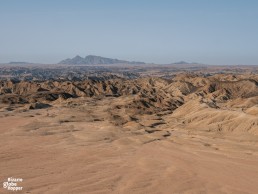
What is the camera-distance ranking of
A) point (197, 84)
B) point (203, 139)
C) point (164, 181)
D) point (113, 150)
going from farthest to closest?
point (197, 84), point (203, 139), point (113, 150), point (164, 181)

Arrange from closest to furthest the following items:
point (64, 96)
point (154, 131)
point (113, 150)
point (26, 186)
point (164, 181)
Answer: point (26, 186)
point (164, 181)
point (113, 150)
point (154, 131)
point (64, 96)

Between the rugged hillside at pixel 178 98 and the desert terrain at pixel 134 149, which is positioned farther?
the rugged hillside at pixel 178 98

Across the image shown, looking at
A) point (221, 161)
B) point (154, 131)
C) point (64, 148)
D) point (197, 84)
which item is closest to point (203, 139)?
point (154, 131)

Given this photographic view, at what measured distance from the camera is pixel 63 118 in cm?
5078

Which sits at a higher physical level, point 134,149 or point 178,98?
point 134,149

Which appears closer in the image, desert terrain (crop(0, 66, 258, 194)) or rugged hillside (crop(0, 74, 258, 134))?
desert terrain (crop(0, 66, 258, 194))

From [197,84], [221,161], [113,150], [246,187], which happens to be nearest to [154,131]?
[113,150]

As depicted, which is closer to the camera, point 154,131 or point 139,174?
point 139,174

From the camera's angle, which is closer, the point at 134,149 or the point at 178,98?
the point at 134,149

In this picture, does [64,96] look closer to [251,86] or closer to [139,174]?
[251,86]

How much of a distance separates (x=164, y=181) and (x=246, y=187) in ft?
13.3

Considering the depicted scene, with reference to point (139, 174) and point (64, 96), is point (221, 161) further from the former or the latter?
point (64, 96)

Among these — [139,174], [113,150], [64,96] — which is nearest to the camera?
[139,174]

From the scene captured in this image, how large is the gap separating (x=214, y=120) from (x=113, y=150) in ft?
48.8
